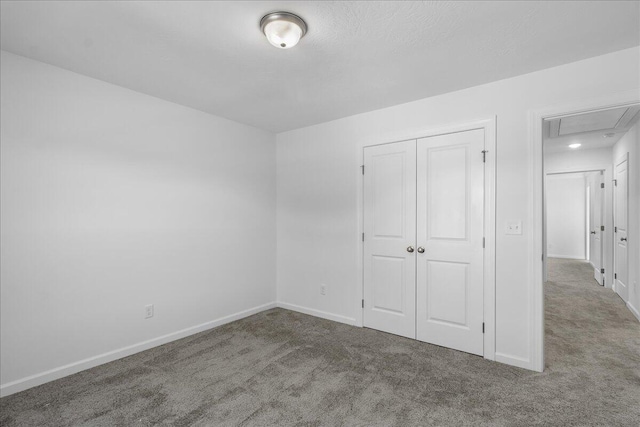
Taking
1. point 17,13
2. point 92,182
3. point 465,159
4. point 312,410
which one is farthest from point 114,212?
point 465,159

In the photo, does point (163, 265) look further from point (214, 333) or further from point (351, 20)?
point (351, 20)

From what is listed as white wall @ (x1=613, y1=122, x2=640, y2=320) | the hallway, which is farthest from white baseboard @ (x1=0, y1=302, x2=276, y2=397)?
white wall @ (x1=613, y1=122, x2=640, y2=320)

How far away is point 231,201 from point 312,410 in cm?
252

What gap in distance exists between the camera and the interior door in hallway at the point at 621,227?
4336mm

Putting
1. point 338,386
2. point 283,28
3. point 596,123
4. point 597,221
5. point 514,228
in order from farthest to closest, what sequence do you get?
point 597,221, point 596,123, point 514,228, point 338,386, point 283,28

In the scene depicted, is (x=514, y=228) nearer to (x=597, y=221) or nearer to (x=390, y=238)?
(x=390, y=238)

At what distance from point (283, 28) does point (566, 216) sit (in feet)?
33.1

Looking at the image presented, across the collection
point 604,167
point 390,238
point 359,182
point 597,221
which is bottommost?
point 390,238

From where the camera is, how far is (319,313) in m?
3.89

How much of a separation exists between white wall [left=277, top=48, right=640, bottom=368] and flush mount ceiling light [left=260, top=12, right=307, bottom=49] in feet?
5.58

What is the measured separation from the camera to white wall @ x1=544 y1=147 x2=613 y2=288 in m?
5.28

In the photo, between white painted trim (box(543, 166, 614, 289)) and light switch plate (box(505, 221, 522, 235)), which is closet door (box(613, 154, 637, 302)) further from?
light switch plate (box(505, 221, 522, 235))

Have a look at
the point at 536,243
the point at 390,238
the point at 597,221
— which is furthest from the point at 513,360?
the point at 597,221

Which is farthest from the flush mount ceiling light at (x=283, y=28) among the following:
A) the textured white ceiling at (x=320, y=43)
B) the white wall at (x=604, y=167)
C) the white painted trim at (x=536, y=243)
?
the white wall at (x=604, y=167)
